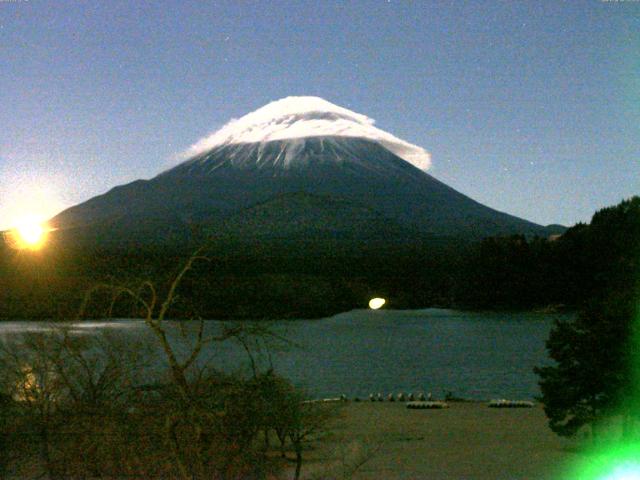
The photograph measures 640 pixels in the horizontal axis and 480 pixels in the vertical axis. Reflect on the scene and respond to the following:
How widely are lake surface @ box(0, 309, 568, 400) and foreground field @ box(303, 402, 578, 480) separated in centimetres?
186

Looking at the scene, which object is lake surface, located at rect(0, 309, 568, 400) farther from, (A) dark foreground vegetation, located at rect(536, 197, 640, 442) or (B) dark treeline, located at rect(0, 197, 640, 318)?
(A) dark foreground vegetation, located at rect(536, 197, 640, 442)

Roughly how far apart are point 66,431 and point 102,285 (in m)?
1.97

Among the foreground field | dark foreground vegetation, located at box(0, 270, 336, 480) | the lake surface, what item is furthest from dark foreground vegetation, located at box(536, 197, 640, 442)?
dark foreground vegetation, located at box(0, 270, 336, 480)

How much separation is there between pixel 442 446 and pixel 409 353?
104ft

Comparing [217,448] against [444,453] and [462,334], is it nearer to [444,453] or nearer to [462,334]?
[444,453]

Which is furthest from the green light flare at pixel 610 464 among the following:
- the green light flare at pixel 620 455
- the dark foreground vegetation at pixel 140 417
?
the dark foreground vegetation at pixel 140 417

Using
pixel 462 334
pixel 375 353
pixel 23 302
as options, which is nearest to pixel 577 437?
pixel 375 353

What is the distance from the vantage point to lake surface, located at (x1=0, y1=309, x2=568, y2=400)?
2778 cm

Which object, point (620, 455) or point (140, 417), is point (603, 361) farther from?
point (140, 417)

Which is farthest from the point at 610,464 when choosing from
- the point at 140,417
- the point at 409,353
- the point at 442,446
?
the point at 409,353

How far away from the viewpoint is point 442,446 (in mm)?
14578

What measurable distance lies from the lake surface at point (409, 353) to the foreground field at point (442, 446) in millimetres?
1864

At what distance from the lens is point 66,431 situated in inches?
266

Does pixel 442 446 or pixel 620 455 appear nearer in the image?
pixel 620 455
